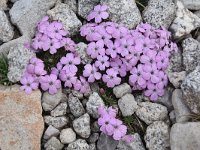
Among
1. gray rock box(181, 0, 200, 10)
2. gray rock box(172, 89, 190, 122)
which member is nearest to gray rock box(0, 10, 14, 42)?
gray rock box(172, 89, 190, 122)

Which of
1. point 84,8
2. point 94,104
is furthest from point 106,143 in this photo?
point 84,8

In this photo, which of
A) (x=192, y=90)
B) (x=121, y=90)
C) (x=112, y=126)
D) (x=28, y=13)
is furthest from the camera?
(x=28, y=13)

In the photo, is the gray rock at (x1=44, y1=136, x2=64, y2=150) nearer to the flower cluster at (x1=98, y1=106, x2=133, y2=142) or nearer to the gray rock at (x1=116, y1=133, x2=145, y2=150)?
the flower cluster at (x1=98, y1=106, x2=133, y2=142)

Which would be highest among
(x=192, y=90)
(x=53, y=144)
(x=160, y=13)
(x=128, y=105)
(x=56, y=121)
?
(x=160, y=13)

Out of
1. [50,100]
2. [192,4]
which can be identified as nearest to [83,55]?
[50,100]

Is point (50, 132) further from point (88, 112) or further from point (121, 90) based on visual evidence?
point (121, 90)

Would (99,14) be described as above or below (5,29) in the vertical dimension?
above

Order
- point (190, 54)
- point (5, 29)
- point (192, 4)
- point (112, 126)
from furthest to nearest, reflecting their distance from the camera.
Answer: point (192, 4) → point (5, 29) → point (190, 54) → point (112, 126)

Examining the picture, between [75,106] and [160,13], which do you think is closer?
[75,106]
